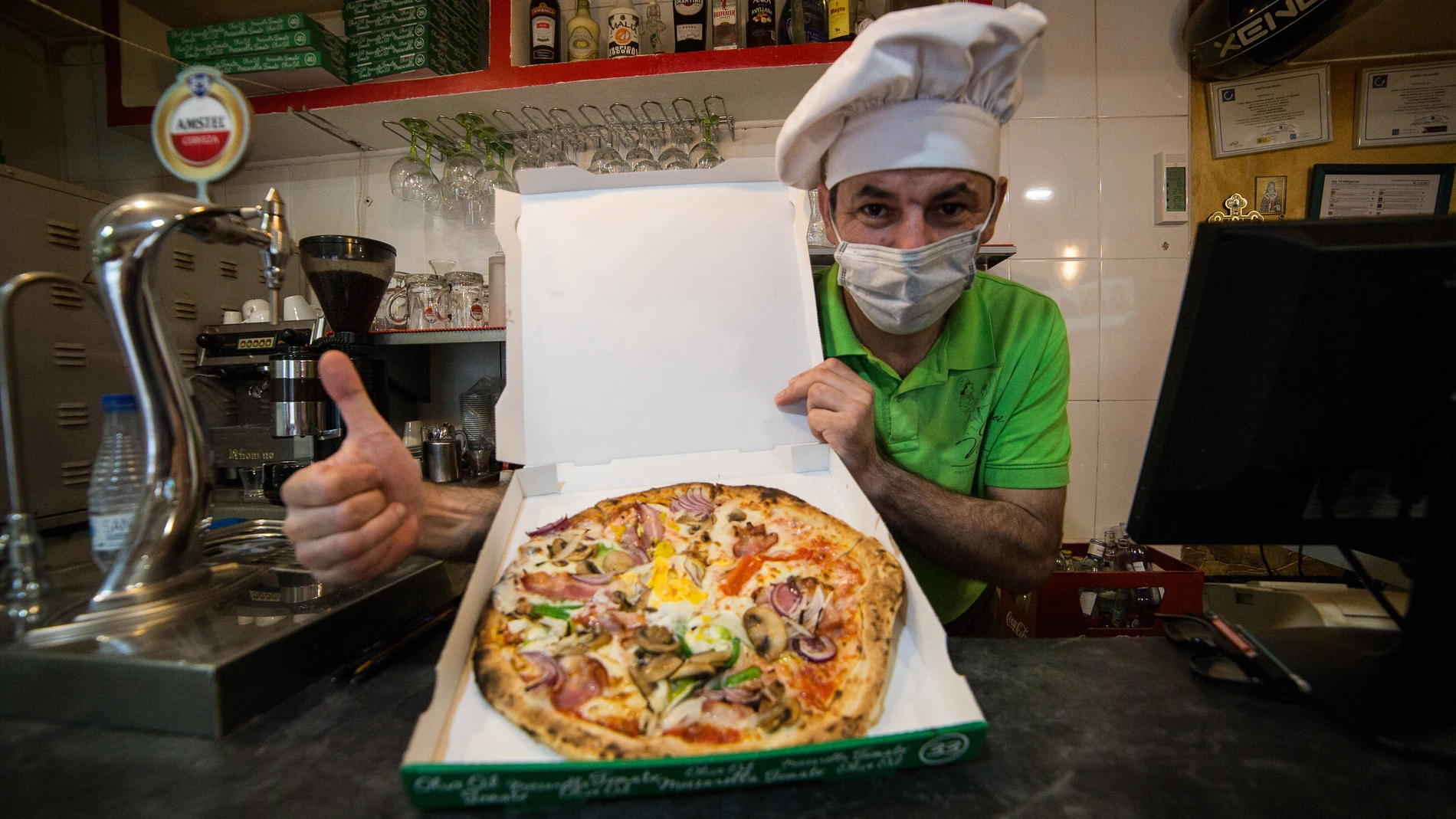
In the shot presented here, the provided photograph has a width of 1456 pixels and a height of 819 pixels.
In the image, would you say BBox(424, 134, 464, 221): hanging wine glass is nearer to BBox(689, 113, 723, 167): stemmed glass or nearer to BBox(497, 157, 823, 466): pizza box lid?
BBox(689, 113, 723, 167): stemmed glass

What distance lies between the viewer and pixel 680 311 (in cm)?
117

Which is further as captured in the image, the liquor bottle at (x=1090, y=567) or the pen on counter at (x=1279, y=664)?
the liquor bottle at (x=1090, y=567)

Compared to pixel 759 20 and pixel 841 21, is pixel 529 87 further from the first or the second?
pixel 841 21

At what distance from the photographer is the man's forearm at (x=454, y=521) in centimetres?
95

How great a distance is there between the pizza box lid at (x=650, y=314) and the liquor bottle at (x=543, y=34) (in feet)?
4.75

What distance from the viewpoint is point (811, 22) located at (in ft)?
7.31

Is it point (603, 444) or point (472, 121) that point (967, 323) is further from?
point (472, 121)

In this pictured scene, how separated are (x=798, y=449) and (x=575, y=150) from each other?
220cm

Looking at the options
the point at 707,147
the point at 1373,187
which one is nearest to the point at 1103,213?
the point at 1373,187

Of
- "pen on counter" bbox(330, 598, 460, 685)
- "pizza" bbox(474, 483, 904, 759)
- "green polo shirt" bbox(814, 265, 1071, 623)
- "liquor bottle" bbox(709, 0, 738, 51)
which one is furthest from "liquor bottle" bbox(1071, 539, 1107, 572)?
"liquor bottle" bbox(709, 0, 738, 51)

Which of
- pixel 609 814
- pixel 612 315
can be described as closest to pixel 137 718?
pixel 609 814

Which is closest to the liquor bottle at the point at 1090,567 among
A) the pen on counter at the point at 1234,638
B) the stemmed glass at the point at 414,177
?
the pen on counter at the point at 1234,638

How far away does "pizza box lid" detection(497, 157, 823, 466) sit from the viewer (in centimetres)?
110

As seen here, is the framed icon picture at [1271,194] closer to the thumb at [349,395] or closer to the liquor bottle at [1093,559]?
the liquor bottle at [1093,559]
